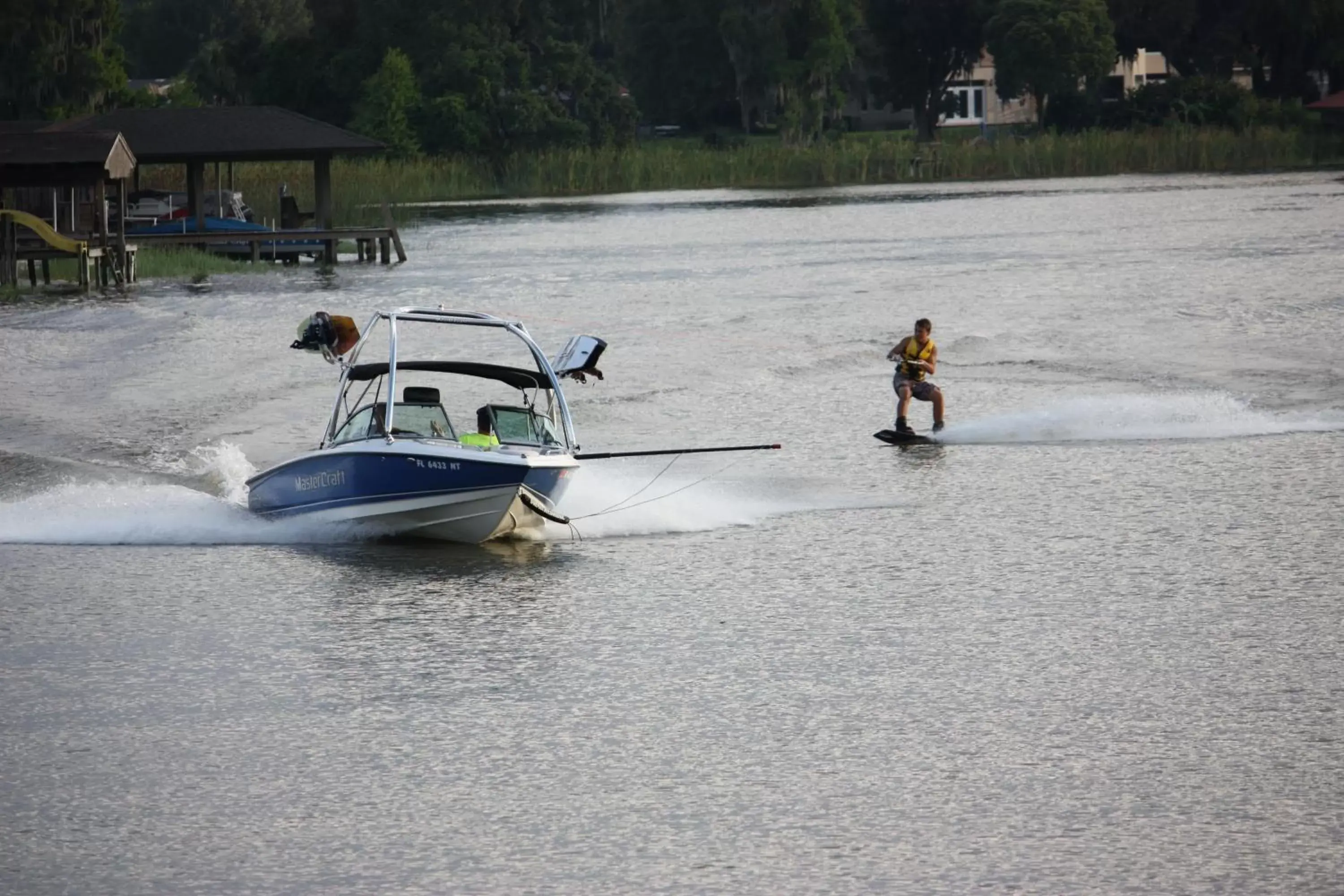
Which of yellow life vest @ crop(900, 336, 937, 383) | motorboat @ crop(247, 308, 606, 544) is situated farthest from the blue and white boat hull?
yellow life vest @ crop(900, 336, 937, 383)

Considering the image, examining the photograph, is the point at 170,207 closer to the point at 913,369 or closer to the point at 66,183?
the point at 66,183

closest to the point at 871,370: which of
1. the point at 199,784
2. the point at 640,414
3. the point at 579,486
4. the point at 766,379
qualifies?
the point at 766,379

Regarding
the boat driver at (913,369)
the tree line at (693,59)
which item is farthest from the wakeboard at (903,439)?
the tree line at (693,59)

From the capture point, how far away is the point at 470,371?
1986 centimetres

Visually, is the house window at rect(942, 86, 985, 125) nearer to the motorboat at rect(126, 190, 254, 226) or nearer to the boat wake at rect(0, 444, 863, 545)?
the motorboat at rect(126, 190, 254, 226)

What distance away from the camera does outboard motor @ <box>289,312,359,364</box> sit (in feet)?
64.6

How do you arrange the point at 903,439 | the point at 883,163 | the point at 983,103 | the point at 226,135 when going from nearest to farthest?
the point at 903,439 < the point at 226,135 < the point at 883,163 < the point at 983,103

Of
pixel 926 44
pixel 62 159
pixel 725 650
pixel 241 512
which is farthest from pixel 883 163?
pixel 725 650

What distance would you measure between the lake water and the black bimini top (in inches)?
54.8

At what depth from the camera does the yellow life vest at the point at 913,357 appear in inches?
989

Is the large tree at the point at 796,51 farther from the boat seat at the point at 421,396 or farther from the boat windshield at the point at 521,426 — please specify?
the boat seat at the point at 421,396

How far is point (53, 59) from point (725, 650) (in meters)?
80.1

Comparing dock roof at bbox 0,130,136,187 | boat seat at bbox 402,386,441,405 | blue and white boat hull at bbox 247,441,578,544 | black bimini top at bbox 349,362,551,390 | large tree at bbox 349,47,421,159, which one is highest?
large tree at bbox 349,47,421,159

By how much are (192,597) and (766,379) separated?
17.0 meters
